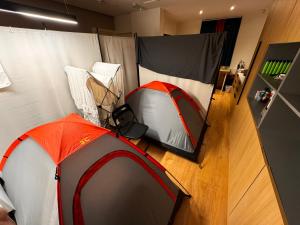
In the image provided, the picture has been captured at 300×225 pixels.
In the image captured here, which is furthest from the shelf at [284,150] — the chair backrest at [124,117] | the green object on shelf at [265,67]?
the chair backrest at [124,117]

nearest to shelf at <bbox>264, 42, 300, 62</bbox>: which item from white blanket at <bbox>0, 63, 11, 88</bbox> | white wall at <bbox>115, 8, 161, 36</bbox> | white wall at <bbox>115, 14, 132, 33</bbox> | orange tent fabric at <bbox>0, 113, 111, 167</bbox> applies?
orange tent fabric at <bbox>0, 113, 111, 167</bbox>

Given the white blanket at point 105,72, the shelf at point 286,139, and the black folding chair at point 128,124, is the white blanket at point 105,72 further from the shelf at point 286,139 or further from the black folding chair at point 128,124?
the shelf at point 286,139

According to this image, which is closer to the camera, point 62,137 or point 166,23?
point 62,137

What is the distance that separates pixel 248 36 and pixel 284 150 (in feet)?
15.4

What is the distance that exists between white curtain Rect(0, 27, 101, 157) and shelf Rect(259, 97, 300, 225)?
255cm

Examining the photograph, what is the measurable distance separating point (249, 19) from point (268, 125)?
4561mm

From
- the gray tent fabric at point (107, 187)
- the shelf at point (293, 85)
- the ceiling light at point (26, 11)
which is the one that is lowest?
the gray tent fabric at point (107, 187)

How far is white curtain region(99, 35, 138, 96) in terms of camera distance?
2491 millimetres

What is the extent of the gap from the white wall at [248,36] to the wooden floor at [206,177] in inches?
130

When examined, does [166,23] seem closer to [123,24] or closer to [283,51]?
[123,24]

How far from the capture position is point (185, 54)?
78.9 inches

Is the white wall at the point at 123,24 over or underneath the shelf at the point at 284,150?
over

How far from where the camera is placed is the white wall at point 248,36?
12.6 ft

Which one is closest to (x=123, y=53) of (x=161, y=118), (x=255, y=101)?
(x=161, y=118)
